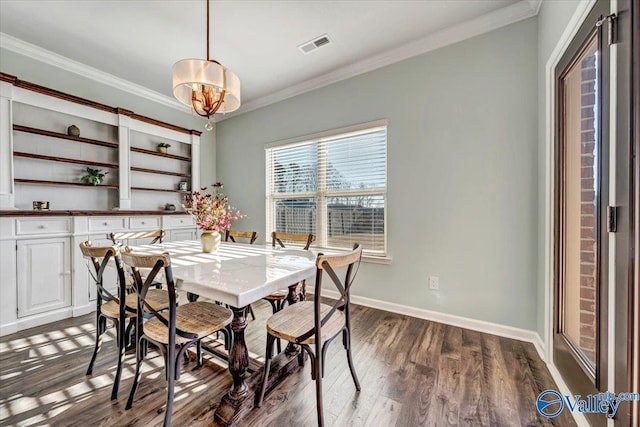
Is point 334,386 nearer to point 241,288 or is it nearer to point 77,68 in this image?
point 241,288

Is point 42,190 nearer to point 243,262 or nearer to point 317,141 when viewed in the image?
point 243,262

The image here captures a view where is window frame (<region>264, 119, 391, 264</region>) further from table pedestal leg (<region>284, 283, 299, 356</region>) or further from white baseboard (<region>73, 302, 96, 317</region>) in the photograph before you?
white baseboard (<region>73, 302, 96, 317</region>)

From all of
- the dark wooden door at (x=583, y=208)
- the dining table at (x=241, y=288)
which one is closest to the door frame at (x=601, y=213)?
the dark wooden door at (x=583, y=208)

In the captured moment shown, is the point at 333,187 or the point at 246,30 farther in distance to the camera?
the point at 333,187

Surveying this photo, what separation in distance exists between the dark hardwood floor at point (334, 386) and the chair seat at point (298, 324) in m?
0.44

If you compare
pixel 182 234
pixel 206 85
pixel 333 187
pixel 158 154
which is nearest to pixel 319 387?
pixel 206 85

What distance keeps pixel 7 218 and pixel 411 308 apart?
13.1 ft

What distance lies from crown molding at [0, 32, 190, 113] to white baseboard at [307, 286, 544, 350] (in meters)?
4.01

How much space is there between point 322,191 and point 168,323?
2.37 m

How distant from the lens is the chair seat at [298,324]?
1374mm

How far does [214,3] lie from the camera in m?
2.10

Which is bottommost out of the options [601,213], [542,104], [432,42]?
[601,213]

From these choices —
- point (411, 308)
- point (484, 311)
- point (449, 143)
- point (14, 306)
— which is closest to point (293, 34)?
point (449, 143)

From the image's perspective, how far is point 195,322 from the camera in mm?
1486
